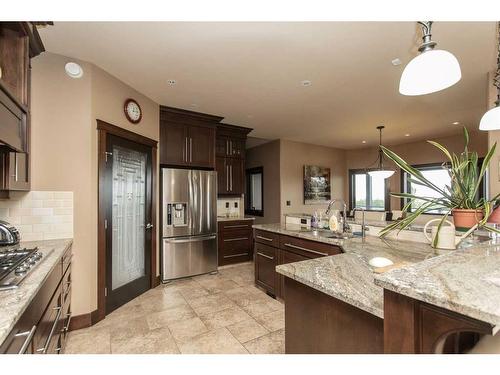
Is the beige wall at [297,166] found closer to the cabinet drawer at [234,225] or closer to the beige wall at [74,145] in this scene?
the cabinet drawer at [234,225]

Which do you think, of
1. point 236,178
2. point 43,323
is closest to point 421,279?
point 43,323

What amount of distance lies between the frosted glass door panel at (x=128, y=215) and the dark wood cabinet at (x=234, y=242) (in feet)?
4.77

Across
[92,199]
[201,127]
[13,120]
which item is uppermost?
[201,127]

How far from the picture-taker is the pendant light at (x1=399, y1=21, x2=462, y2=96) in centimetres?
117

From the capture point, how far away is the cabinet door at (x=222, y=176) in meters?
4.75

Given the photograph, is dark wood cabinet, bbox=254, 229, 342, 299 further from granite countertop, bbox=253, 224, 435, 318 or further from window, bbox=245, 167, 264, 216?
window, bbox=245, 167, 264, 216

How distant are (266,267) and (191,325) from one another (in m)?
1.13

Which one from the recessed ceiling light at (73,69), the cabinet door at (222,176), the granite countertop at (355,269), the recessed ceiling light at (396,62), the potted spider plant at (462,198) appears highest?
the recessed ceiling light at (396,62)

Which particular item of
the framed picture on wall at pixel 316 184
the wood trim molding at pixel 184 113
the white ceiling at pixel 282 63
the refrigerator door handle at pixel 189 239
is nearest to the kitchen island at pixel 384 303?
the white ceiling at pixel 282 63

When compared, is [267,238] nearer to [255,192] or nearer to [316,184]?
[255,192]

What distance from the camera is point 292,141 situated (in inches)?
235

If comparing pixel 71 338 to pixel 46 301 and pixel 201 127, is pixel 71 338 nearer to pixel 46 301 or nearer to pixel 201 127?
pixel 46 301
